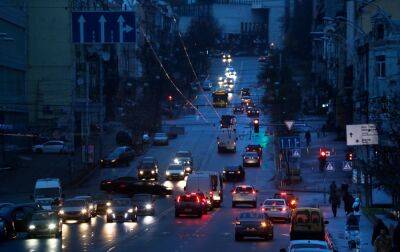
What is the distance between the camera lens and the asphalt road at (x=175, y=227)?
115 ft

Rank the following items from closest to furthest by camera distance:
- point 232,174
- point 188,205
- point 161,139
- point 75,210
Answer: point 75,210, point 188,205, point 232,174, point 161,139

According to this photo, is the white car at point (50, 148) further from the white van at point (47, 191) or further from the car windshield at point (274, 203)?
the car windshield at point (274, 203)

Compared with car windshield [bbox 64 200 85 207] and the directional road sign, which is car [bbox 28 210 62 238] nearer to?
car windshield [bbox 64 200 85 207]

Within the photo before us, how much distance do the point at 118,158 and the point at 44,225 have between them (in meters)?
40.2

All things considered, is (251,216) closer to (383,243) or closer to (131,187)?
(383,243)

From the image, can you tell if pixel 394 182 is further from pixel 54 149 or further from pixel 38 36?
pixel 38 36

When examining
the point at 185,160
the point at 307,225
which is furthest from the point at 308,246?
the point at 185,160

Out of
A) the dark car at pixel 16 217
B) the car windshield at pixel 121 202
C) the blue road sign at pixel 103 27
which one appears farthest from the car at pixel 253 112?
the blue road sign at pixel 103 27

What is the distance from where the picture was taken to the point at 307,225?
35.1 meters

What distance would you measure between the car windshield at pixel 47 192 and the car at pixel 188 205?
8292mm

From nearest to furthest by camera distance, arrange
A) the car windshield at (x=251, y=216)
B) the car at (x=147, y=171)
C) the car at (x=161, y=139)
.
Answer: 1. the car windshield at (x=251, y=216)
2. the car at (x=147, y=171)
3. the car at (x=161, y=139)

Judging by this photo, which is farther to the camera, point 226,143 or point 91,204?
point 226,143

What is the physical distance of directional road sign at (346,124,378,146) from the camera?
43844 millimetres

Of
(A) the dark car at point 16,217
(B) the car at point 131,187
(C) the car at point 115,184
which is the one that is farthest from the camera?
(C) the car at point 115,184
